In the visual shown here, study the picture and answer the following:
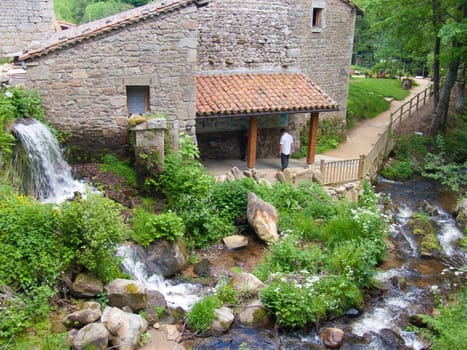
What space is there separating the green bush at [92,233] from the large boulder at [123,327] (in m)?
0.89

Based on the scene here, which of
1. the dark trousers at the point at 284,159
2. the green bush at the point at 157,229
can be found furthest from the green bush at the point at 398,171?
the green bush at the point at 157,229

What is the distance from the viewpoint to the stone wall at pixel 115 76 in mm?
11031

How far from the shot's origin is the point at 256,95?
14.5m

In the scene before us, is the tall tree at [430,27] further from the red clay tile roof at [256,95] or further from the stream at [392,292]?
the stream at [392,292]

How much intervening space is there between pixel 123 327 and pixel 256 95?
8.86m

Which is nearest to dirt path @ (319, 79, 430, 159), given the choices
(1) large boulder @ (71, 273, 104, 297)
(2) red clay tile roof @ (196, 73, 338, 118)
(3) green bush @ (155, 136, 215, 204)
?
(2) red clay tile roof @ (196, 73, 338, 118)

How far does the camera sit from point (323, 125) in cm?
1856

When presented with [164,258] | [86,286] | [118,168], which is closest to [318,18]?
[118,168]

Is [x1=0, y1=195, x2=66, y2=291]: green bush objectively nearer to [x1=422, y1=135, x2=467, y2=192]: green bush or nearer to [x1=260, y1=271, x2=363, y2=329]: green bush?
[x1=260, y1=271, x2=363, y2=329]: green bush

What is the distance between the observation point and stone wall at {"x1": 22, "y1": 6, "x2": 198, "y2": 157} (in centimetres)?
1103

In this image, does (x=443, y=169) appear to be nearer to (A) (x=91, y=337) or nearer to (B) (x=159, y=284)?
(B) (x=159, y=284)

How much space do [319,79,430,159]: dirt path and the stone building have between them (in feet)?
4.40

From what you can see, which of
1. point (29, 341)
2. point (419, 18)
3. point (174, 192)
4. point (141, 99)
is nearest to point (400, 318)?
point (174, 192)

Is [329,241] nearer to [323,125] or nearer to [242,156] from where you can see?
[242,156]
